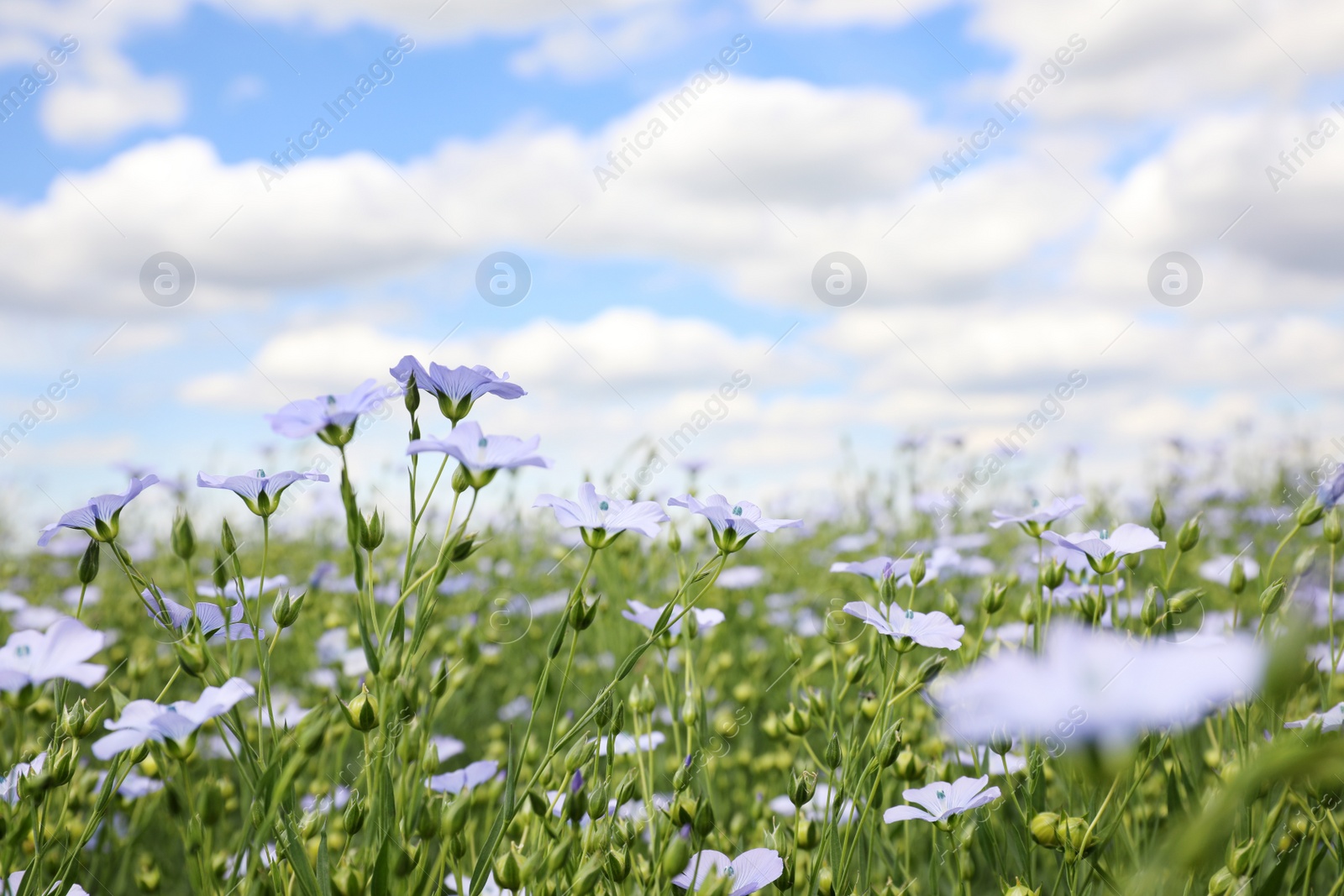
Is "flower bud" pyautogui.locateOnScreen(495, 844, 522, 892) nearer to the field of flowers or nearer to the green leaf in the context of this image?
the field of flowers

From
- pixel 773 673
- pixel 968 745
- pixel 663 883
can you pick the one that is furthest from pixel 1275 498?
pixel 663 883

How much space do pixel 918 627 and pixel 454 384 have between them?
2.15 ft

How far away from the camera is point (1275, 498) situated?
612 centimetres

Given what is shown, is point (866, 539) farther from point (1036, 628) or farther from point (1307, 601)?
point (1307, 601)

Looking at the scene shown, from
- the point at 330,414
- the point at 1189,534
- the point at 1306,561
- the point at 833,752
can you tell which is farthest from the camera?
the point at 1189,534

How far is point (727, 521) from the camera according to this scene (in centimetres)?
113

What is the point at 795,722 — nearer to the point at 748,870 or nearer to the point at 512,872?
the point at 748,870

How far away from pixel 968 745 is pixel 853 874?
0.29 metres

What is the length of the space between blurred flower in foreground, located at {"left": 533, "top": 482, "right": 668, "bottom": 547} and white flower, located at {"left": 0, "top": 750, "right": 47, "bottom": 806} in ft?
2.27

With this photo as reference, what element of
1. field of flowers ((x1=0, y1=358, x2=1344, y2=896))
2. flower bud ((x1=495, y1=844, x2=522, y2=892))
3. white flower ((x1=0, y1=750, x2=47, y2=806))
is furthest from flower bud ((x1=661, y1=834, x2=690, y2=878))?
white flower ((x1=0, y1=750, x2=47, y2=806))

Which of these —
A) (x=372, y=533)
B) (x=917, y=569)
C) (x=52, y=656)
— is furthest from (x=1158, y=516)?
(x=52, y=656)

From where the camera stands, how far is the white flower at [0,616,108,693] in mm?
1029

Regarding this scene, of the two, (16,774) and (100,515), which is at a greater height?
(100,515)

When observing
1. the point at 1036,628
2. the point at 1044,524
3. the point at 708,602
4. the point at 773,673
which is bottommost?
the point at 773,673
